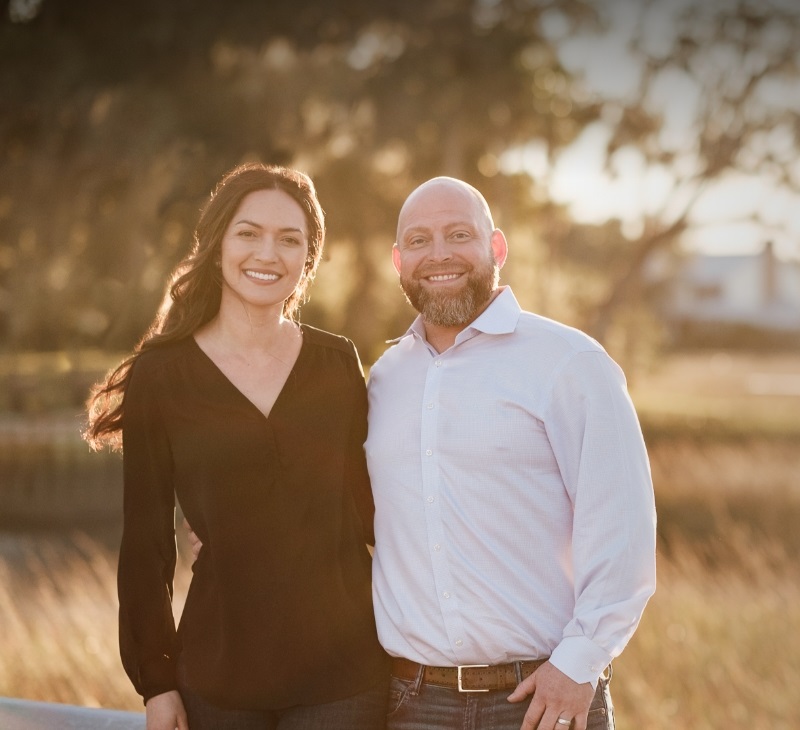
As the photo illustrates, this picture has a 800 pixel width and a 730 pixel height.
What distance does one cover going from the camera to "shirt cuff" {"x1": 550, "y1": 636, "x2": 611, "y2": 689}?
234 cm

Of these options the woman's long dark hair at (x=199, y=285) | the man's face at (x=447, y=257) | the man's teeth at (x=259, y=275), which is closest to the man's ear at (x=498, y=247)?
the man's face at (x=447, y=257)

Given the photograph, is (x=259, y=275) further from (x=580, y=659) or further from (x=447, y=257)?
(x=580, y=659)

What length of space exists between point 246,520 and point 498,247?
1.06 metres

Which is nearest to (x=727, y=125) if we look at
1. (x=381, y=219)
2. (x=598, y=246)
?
(x=598, y=246)

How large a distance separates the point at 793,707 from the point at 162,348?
13.5 ft

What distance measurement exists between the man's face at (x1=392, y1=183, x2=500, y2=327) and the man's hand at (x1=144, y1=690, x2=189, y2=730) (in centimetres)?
117

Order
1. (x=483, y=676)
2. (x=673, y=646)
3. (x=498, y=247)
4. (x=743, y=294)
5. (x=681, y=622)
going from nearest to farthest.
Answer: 1. (x=483, y=676)
2. (x=498, y=247)
3. (x=673, y=646)
4. (x=681, y=622)
5. (x=743, y=294)

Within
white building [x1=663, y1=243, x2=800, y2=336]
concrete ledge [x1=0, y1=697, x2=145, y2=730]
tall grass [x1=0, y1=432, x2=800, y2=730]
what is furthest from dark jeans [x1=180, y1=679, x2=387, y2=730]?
white building [x1=663, y1=243, x2=800, y2=336]

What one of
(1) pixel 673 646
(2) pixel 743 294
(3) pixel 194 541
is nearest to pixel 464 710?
(3) pixel 194 541

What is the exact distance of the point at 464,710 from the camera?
245cm

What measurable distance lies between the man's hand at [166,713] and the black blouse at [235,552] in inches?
1.0

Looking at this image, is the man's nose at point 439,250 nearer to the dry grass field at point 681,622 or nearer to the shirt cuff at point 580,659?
the shirt cuff at point 580,659

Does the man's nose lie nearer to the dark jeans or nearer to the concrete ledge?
the dark jeans

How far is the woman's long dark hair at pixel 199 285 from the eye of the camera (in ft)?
8.75
